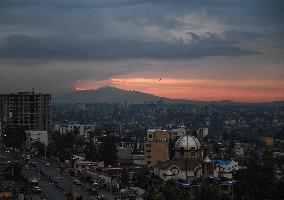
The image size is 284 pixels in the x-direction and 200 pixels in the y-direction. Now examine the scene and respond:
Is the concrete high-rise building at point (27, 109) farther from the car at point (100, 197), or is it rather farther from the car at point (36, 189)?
the car at point (100, 197)

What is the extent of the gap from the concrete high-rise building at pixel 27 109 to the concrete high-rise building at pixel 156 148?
45.7 feet

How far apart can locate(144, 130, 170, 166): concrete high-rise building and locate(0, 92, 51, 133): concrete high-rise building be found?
45.7ft

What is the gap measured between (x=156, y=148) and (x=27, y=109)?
15142mm

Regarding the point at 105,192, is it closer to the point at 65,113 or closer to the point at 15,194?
the point at 15,194

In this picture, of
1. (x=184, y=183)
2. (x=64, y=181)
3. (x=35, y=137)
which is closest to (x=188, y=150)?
(x=184, y=183)

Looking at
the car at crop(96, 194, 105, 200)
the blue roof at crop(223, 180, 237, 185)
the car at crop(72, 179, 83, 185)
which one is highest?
the blue roof at crop(223, 180, 237, 185)

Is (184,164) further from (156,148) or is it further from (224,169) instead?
(156,148)

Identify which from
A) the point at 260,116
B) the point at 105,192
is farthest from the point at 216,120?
the point at 105,192

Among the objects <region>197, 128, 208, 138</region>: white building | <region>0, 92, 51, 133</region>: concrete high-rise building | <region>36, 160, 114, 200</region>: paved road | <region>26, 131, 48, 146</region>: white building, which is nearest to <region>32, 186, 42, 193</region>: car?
<region>36, 160, 114, 200</region>: paved road

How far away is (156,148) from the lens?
1688 centimetres

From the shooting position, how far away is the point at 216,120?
115ft

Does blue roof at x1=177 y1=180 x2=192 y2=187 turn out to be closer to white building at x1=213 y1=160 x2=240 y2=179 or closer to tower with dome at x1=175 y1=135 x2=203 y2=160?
white building at x1=213 y1=160 x2=240 y2=179

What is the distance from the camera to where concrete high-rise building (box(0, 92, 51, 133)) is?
30328 millimetres

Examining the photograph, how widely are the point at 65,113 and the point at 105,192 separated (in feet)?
144
